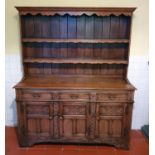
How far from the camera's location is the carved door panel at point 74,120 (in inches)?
109

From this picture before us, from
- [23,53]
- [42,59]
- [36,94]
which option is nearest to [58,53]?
[42,59]

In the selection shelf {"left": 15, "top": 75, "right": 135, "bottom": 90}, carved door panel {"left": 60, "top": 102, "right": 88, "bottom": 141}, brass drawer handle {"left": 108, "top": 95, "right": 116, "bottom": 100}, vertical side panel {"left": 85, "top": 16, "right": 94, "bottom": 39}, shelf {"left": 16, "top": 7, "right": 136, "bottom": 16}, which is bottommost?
carved door panel {"left": 60, "top": 102, "right": 88, "bottom": 141}

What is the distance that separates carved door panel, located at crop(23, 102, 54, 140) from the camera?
110 inches

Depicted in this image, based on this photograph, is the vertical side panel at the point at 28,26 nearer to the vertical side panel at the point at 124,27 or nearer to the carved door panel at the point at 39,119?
the carved door panel at the point at 39,119

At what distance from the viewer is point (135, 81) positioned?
3.27 meters

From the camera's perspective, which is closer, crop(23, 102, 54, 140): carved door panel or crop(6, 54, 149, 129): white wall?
crop(23, 102, 54, 140): carved door panel

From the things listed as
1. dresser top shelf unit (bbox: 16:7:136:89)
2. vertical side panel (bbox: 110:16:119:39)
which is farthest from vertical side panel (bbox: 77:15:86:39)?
vertical side panel (bbox: 110:16:119:39)

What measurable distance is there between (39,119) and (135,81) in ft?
4.90

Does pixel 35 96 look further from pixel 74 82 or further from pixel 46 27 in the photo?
pixel 46 27

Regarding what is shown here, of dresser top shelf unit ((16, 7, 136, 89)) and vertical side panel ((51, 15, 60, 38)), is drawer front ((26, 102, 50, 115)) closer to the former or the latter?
dresser top shelf unit ((16, 7, 136, 89))

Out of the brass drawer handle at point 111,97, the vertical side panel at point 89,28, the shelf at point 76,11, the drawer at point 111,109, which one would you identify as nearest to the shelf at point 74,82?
the brass drawer handle at point 111,97

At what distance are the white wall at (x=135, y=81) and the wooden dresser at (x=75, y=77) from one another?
19cm
